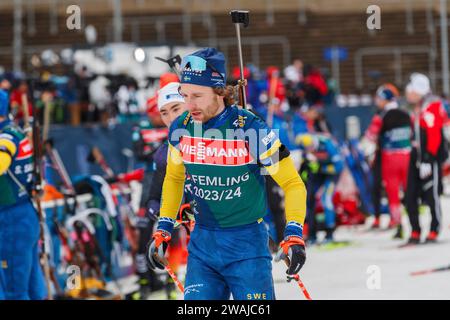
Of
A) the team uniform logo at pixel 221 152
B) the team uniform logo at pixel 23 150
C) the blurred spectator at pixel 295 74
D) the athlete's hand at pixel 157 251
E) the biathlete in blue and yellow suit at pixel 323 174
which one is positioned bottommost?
the biathlete in blue and yellow suit at pixel 323 174

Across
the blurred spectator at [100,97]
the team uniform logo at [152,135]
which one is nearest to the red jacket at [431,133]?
the team uniform logo at [152,135]

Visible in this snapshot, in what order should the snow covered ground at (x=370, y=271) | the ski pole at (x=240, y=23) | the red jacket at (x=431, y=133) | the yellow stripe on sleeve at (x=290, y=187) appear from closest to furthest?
1. the yellow stripe on sleeve at (x=290, y=187)
2. the ski pole at (x=240, y=23)
3. the snow covered ground at (x=370, y=271)
4. the red jacket at (x=431, y=133)

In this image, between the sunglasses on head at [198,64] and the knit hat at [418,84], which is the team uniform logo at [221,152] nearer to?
the sunglasses on head at [198,64]

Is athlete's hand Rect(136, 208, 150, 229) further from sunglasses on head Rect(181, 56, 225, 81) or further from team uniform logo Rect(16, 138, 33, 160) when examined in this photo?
sunglasses on head Rect(181, 56, 225, 81)

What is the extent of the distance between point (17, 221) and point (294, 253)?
11.0 feet

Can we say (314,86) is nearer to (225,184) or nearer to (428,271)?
(428,271)

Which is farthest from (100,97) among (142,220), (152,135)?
(142,220)

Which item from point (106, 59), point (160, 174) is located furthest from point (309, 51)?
point (160, 174)

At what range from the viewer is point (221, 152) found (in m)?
6.16

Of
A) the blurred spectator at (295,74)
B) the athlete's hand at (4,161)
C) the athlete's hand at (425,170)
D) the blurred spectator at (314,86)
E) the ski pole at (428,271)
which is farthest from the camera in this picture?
the blurred spectator at (295,74)

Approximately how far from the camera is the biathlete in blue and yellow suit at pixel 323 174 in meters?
14.8

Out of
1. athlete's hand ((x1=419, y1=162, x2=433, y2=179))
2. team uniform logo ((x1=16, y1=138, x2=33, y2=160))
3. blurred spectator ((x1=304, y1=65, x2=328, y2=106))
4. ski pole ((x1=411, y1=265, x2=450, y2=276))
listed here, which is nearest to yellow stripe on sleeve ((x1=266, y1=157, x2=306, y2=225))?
team uniform logo ((x1=16, y1=138, x2=33, y2=160))

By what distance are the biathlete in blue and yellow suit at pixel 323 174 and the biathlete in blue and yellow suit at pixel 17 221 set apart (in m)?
6.53

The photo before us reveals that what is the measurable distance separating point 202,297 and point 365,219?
1090 centimetres
